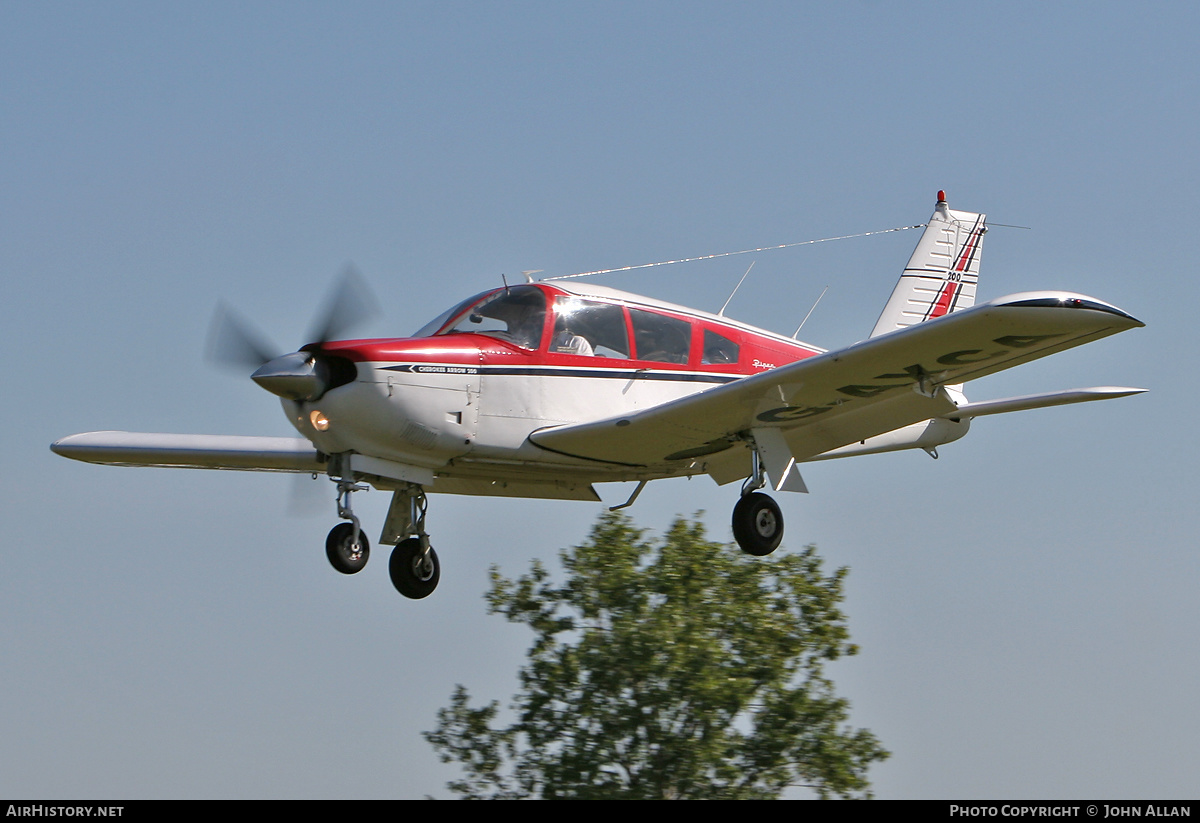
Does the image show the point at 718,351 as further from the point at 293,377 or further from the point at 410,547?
the point at 293,377

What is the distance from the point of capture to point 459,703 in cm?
2066

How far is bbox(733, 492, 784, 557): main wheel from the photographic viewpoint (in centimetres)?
1257

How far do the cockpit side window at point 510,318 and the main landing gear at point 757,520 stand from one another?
2.41 metres

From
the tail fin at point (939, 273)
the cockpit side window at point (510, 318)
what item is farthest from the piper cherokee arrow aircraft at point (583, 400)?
the tail fin at point (939, 273)

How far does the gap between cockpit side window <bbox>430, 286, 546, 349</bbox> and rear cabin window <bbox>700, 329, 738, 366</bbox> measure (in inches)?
71.6

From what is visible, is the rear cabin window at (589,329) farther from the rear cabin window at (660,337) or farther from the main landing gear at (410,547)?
the main landing gear at (410,547)

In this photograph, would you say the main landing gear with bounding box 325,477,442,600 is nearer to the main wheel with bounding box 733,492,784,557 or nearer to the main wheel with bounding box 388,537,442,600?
the main wheel with bounding box 388,537,442,600

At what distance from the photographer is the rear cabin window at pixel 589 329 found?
12.3 meters

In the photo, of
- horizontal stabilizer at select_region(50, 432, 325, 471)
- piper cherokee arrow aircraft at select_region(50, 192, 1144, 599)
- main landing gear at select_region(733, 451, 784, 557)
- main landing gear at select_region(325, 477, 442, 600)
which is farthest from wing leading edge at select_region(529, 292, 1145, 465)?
horizontal stabilizer at select_region(50, 432, 325, 471)

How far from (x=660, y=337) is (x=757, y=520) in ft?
6.40

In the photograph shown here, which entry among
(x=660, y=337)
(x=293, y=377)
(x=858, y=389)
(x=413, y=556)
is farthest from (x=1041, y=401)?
(x=293, y=377)

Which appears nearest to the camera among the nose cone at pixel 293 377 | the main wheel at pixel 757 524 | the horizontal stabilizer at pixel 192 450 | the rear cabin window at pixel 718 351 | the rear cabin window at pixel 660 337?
the nose cone at pixel 293 377

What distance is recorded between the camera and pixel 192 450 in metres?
14.2
